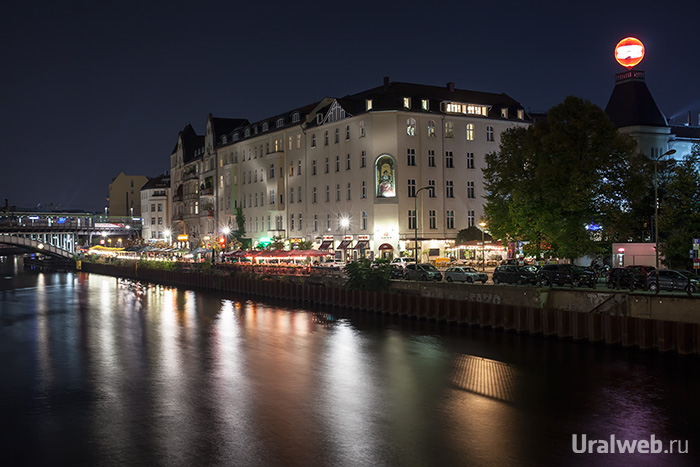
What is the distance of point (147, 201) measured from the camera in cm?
15275

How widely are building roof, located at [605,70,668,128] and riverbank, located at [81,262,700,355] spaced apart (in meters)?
53.7

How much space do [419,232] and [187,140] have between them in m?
74.6

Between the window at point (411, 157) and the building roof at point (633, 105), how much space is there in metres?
30.5

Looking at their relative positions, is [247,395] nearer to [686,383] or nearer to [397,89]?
[686,383]

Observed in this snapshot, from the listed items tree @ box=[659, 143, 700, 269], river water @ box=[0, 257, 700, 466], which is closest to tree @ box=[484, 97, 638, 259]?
tree @ box=[659, 143, 700, 269]

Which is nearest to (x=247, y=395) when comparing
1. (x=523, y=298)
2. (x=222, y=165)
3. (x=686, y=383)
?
(x=686, y=383)

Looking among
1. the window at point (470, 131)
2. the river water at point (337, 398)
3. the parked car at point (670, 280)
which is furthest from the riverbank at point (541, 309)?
the window at point (470, 131)

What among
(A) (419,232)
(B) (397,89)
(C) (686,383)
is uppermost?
(B) (397,89)

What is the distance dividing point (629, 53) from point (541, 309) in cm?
6081

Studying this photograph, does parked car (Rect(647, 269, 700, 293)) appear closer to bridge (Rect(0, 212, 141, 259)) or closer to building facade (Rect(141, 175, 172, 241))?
bridge (Rect(0, 212, 141, 259))

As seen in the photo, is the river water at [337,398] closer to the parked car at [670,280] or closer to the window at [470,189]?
the parked car at [670,280]

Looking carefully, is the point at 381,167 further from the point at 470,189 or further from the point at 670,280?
the point at 670,280

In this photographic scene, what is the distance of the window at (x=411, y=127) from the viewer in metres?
77.1

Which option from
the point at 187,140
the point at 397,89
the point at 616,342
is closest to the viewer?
the point at 616,342
